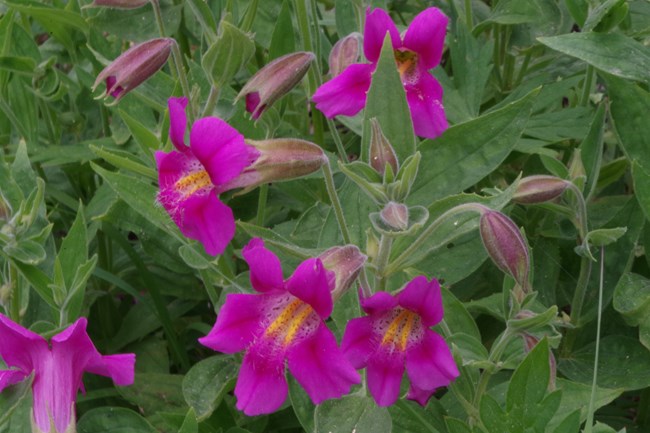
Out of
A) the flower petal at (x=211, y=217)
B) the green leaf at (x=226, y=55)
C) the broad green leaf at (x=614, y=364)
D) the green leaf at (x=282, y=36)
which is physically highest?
the green leaf at (x=226, y=55)

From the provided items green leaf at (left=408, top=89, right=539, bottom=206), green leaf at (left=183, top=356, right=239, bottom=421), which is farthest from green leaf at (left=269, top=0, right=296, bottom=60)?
green leaf at (left=183, top=356, right=239, bottom=421)

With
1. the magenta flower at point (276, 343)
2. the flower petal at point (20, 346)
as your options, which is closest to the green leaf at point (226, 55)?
the magenta flower at point (276, 343)

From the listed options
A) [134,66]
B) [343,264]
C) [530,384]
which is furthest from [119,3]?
[530,384]

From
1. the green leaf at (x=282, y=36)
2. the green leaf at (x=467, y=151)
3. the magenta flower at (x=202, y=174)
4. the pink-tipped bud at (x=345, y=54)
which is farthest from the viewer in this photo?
the green leaf at (x=282, y=36)

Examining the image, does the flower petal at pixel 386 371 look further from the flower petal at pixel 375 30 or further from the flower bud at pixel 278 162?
the flower petal at pixel 375 30

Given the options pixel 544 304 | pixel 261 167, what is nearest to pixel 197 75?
pixel 261 167

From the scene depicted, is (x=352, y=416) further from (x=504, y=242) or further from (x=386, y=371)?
(x=504, y=242)

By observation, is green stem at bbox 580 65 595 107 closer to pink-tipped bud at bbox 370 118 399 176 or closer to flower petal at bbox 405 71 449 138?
flower petal at bbox 405 71 449 138
